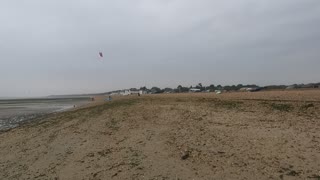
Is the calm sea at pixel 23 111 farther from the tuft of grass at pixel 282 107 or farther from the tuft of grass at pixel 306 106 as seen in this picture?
the tuft of grass at pixel 306 106

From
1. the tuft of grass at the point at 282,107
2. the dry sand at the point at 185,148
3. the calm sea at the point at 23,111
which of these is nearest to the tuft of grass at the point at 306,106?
the dry sand at the point at 185,148

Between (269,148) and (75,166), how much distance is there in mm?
6199

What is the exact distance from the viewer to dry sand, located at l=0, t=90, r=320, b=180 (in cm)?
1005

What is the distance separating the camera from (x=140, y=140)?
A: 13734 millimetres

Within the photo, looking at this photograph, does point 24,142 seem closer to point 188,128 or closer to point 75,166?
point 75,166

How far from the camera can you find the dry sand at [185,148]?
10.1 m

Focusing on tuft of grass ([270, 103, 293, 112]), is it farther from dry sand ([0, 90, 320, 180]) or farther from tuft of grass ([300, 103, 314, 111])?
tuft of grass ([300, 103, 314, 111])

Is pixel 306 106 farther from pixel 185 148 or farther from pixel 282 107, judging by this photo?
pixel 185 148

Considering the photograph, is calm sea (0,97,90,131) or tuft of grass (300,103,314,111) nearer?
tuft of grass (300,103,314,111)

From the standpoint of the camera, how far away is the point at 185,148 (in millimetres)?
11922

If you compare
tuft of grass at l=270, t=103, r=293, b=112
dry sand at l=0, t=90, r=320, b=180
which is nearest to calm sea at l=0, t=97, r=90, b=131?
dry sand at l=0, t=90, r=320, b=180

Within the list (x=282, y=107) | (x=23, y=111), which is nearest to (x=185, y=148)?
(x=282, y=107)

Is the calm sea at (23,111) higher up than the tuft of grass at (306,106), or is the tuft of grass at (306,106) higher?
the tuft of grass at (306,106)

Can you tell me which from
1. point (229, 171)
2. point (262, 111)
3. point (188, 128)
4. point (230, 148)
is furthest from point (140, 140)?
point (262, 111)
